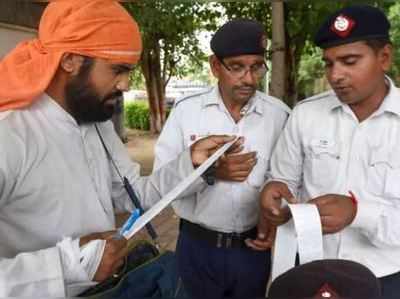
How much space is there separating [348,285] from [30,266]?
2.91 ft

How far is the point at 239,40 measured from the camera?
2.35 meters

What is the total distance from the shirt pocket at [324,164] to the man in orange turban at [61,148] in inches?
30.8

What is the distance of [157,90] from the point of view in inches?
710

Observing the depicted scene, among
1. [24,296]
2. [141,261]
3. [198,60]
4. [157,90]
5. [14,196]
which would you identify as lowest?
[157,90]

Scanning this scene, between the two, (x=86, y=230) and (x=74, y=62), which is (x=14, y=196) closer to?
(x=86, y=230)

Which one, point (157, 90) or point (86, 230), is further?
point (157, 90)

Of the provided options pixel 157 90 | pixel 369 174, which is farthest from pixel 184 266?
pixel 157 90

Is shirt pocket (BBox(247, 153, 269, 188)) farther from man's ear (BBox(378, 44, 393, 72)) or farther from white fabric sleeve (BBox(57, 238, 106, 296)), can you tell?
white fabric sleeve (BBox(57, 238, 106, 296))

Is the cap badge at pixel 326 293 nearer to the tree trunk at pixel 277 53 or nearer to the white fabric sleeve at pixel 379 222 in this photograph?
the white fabric sleeve at pixel 379 222

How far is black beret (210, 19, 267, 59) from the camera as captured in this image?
2342 mm

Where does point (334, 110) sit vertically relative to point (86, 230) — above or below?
above

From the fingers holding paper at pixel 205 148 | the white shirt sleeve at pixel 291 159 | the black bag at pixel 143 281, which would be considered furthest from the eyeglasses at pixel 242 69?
the black bag at pixel 143 281

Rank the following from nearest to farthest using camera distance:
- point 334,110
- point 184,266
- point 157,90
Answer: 1. point 334,110
2. point 184,266
3. point 157,90

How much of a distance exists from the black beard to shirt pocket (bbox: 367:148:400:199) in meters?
0.97
